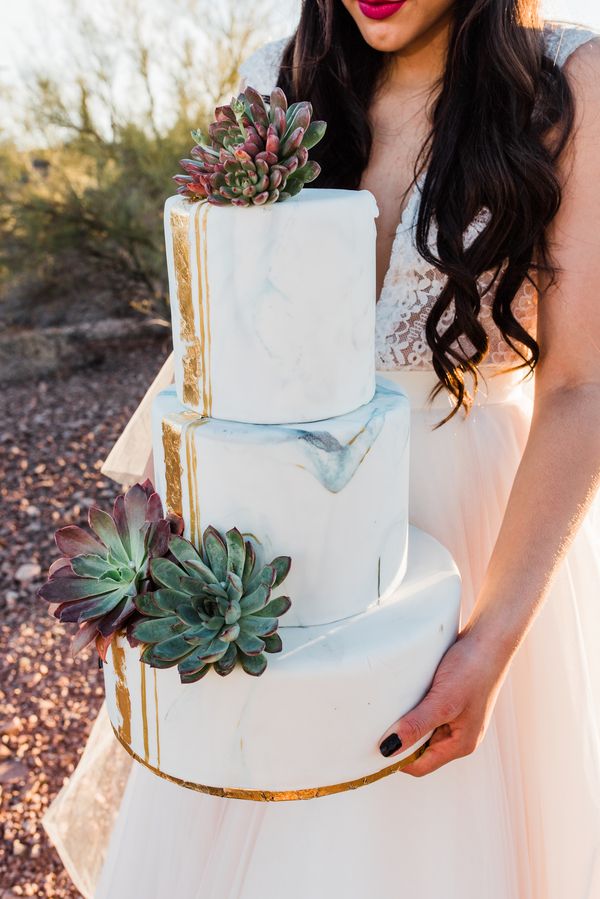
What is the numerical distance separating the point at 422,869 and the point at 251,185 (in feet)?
3.18

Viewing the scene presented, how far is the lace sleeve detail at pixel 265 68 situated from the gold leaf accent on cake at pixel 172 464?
92cm

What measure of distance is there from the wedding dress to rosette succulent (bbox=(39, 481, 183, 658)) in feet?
1.69

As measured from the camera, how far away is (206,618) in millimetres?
861

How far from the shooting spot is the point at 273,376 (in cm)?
92

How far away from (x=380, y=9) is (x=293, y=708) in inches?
38.6

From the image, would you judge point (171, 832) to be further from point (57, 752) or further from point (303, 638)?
point (57, 752)

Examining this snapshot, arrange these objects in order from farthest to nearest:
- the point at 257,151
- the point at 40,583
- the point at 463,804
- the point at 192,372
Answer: the point at 40,583
the point at 463,804
the point at 192,372
the point at 257,151

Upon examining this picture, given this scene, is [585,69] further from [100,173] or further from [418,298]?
[100,173]

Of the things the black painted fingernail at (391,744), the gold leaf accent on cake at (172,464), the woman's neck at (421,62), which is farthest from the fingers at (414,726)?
the woman's neck at (421,62)

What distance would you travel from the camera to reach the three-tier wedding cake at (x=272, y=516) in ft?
2.86

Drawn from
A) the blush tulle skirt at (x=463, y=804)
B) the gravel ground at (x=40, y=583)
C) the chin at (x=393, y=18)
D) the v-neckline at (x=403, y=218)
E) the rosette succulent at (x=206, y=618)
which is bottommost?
the gravel ground at (x=40, y=583)

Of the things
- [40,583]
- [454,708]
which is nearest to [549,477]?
[454,708]

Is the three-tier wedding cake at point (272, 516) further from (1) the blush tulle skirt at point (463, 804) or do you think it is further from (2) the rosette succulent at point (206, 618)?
(1) the blush tulle skirt at point (463, 804)

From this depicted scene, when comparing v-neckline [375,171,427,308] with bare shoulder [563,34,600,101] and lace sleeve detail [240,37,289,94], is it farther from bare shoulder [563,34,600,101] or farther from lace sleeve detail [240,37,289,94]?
lace sleeve detail [240,37,289,94]
